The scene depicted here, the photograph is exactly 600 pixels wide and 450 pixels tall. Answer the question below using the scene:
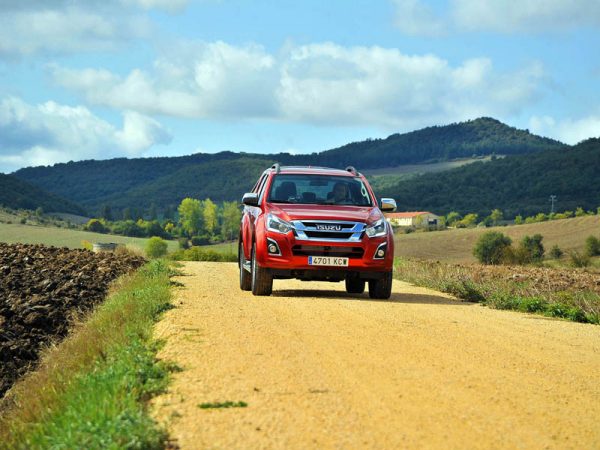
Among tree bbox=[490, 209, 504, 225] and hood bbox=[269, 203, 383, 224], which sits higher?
tree bbox=[490, 209, 504, 225]

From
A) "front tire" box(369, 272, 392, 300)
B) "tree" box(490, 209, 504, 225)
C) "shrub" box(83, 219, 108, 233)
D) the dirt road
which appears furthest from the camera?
"tree" box(490, 209, 504, 225)

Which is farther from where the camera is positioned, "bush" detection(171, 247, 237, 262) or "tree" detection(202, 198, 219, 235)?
"tree" detection(202, 198, 219, 235)

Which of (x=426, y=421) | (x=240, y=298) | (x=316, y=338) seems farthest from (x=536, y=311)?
(x=426, y=421)

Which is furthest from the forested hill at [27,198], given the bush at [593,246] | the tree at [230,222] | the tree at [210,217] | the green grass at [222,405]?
the green grass at [222,405]

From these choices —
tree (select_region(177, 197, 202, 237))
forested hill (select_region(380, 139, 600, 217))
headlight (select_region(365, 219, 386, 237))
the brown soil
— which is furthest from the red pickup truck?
tree (select_region(177, 197, 202, 237))

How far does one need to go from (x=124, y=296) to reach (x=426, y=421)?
9.50 m

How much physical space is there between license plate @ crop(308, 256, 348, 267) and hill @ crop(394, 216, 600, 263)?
76.0 m

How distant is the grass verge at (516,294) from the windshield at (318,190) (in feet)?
8.84

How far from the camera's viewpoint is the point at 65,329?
15.2 metres

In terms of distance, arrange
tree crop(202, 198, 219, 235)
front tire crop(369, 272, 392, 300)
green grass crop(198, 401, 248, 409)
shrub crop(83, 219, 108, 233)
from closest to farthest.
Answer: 1. green grass crop(198, 401, 248, 409)
2. front tire crop(369, 272, 392, 300)
3. shrub crop(83, 219, 108, 233)
4. tree crop(202, 198, 219, 235)

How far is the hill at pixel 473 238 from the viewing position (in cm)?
9300

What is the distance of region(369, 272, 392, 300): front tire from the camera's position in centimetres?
1512

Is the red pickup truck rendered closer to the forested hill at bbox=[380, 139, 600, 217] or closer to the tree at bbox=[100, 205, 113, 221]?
the forested hill at bbox=[380, 139, 600, 217]

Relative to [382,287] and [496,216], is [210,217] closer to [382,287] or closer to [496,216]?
[496,216]
